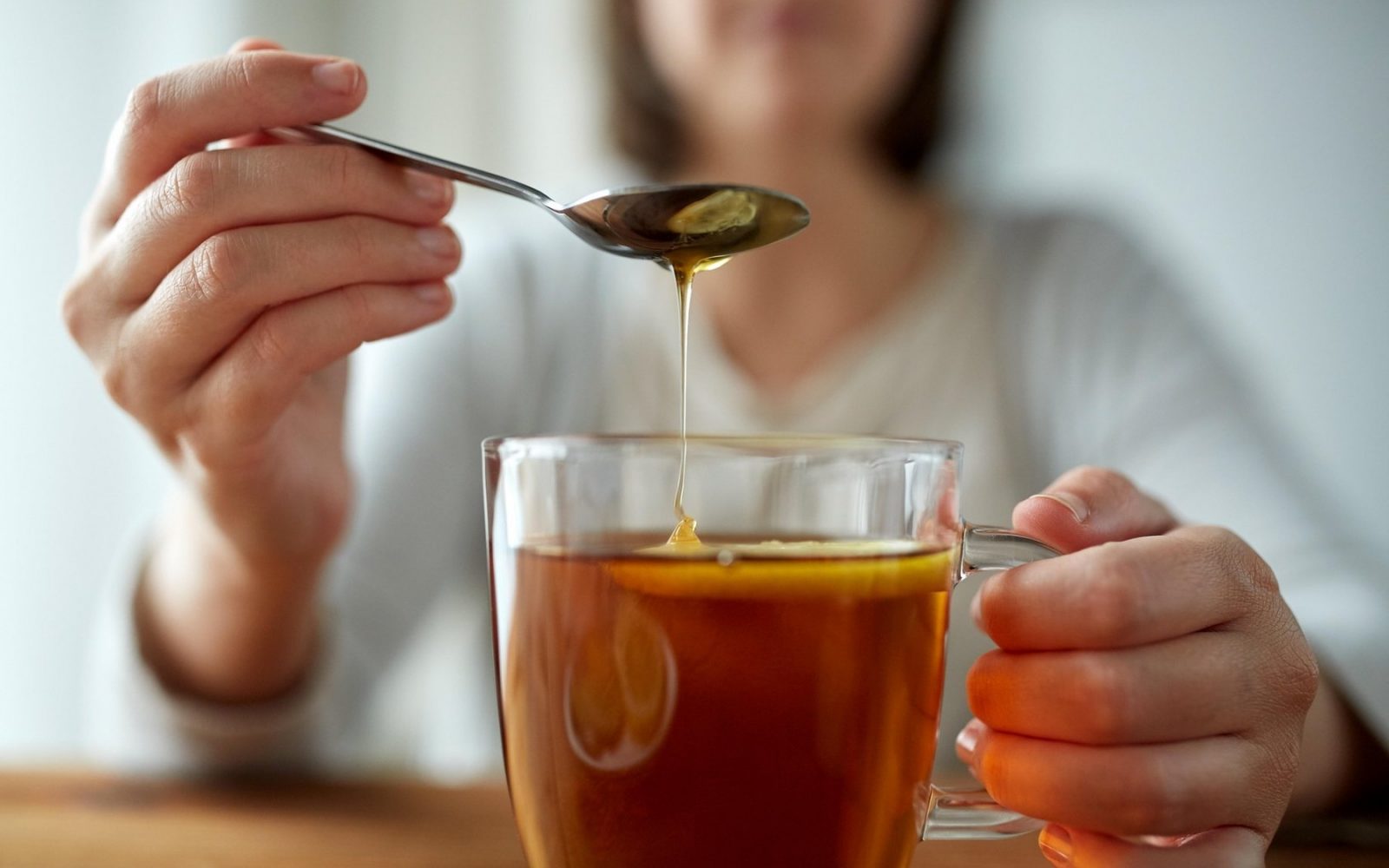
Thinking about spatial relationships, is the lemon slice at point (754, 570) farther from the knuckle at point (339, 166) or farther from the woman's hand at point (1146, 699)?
the knuckle at point (339, 166)

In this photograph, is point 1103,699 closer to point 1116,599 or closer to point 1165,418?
point 1116,599

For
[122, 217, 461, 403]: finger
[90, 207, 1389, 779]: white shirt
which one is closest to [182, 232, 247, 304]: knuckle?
[122, 217, 461, 403]: finger

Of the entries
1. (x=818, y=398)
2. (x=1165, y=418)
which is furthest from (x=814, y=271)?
(x=1165, y=418)

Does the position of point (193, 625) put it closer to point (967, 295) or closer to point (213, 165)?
point (213, 165)

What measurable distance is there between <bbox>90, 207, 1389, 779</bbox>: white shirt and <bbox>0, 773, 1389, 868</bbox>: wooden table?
0.34 m

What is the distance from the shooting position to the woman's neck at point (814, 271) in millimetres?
1713

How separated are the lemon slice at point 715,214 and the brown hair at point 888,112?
127cm

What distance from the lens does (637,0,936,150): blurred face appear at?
1570mm

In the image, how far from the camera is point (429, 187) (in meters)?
0.73

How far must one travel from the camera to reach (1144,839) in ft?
1.95

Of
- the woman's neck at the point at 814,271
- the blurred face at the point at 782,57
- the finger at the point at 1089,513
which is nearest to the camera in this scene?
the finger at the point at 1089,513

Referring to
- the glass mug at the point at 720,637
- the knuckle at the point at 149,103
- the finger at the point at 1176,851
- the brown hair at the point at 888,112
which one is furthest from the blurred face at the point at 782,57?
the finger at the point at 1176,851

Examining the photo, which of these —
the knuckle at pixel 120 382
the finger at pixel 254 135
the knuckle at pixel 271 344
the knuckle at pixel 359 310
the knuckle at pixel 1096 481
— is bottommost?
the knuckle at pixel 1096 481

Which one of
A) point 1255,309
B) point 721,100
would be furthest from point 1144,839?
point 1255,309
